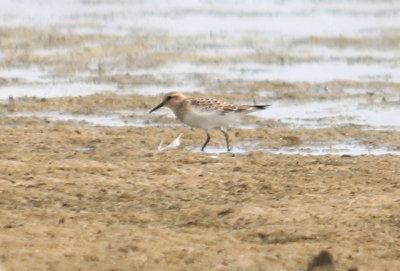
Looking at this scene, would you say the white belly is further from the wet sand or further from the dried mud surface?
the wet sand

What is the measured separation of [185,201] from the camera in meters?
10.2

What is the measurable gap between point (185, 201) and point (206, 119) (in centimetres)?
342

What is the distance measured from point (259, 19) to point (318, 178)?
16961mm

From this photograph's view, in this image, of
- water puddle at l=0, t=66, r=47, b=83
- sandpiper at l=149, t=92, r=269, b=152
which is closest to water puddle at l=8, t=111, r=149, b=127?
sandpiper at l=149, t=92, r=269, b=152

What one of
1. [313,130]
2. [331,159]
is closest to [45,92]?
[313,130]

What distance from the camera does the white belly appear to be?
44.4 feet

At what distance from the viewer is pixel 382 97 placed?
1786 centimetres

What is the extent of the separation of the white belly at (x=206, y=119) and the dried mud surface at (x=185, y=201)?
490 mm

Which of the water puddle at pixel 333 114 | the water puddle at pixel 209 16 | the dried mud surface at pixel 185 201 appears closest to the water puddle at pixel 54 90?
the dried mud surface at pixel 185 201

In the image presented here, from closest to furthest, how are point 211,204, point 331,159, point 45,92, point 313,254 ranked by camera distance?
point 313,254
point 211,204
point 331,159
point 45,92

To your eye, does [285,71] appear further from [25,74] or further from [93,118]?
[93,118]

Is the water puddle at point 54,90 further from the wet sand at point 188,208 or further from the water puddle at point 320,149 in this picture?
the water puddle at point 320,149

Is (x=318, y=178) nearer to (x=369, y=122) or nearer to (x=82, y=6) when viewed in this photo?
(x=369, y=122)

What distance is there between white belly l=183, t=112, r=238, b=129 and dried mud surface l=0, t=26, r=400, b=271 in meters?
0.49
